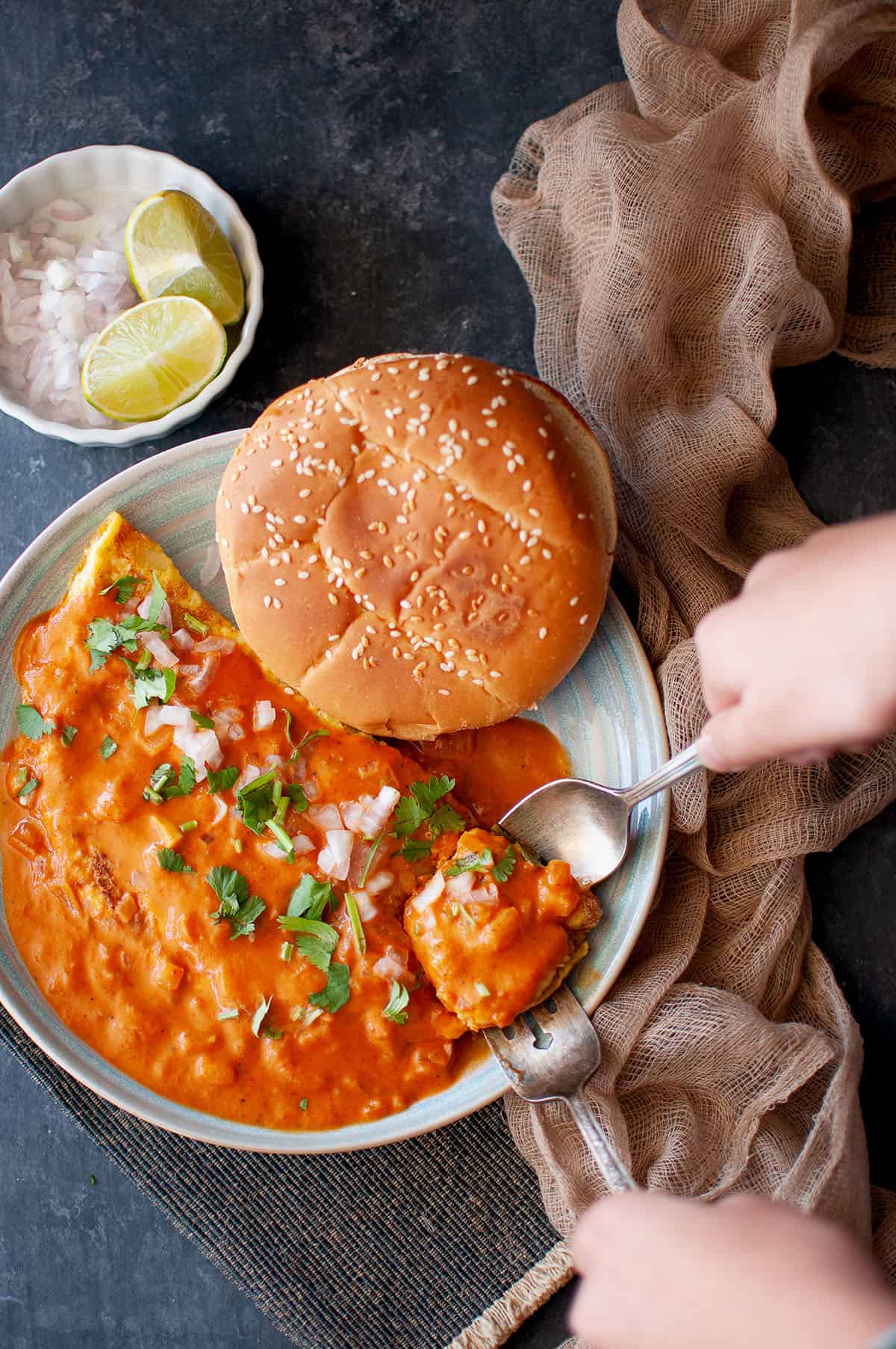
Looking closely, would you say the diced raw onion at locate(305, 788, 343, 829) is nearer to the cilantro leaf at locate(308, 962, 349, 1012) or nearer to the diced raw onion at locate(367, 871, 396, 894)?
the diced raw onion at locate(367, 871, 396, 894)

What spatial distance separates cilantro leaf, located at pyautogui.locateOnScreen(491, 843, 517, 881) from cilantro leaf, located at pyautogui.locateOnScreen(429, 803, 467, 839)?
0.18 metres

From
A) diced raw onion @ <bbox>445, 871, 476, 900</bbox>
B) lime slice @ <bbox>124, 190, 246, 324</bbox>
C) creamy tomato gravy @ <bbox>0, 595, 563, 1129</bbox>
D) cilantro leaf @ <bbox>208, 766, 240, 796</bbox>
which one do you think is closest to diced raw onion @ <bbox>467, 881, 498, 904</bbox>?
diced raw onion @ <bbox>445, 871, 476, 900</bbox>

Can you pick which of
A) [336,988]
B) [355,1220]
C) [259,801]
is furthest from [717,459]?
[355,1220]

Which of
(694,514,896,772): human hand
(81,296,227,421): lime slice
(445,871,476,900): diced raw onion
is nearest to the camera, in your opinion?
(694,514,896,772): human hand

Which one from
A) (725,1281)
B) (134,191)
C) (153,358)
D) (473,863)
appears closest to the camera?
Result: (725,1281)

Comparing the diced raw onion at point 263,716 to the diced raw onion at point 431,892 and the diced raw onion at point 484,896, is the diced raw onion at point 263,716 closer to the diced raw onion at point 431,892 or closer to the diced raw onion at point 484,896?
the diced raw onion at point 431,892

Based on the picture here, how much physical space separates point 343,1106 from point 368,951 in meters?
0.46

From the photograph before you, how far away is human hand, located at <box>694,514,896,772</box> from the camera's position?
2009mm

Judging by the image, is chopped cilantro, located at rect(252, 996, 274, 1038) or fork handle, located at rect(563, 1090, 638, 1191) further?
chopped cilantro, located at rect(252, 996, 274, 1038)

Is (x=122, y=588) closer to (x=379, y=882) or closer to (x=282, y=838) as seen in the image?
(x=282, y=838)

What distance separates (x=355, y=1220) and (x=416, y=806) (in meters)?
1.33

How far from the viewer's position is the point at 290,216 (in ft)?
12.9

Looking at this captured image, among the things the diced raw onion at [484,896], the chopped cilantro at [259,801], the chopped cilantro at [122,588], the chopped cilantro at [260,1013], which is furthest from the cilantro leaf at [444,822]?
the chopped cilantro at [122,588]

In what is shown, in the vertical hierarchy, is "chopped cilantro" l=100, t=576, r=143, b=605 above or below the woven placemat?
above
